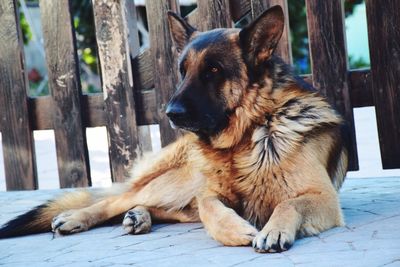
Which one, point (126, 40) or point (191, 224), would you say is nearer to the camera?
point (191, 224)

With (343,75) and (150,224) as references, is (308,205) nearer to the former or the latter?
(150,224)

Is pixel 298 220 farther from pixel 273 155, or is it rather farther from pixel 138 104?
pixel 138 104

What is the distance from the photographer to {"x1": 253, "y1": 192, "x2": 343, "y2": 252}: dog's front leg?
131 inches

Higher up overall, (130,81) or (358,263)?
(130,81)

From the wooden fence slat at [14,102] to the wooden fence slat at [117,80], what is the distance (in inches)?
29.2

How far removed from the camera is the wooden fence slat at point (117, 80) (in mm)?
5434

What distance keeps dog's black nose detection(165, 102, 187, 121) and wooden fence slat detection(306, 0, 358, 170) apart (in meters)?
1.42

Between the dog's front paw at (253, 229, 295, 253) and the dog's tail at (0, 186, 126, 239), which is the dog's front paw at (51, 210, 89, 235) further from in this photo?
the dog's front paw at (253, 229, 295, 253)

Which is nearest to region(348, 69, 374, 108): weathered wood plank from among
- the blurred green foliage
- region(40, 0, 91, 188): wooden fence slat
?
region(40, 0, 91, 188): wooden fence slat

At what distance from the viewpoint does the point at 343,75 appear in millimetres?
4887

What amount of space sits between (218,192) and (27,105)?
7.73 ft

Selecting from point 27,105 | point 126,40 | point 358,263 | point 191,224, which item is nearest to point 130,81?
point 126,40

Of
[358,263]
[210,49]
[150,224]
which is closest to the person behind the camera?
[358,263]

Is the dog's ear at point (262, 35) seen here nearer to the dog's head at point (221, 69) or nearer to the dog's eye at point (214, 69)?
the dog's head at point (221, 69)
